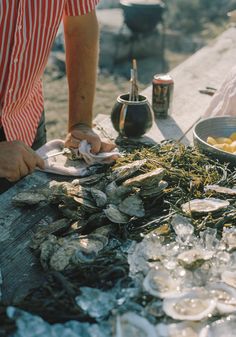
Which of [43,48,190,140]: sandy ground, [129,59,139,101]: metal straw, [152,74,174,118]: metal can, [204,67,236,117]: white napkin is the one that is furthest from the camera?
[43,48,190,140]: sandy ground

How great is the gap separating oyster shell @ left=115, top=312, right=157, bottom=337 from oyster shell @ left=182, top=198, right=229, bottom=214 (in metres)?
0.51

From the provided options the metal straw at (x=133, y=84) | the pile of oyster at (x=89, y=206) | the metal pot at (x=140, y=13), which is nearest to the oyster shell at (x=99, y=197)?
the pile of oyster at (x=89, y=206)

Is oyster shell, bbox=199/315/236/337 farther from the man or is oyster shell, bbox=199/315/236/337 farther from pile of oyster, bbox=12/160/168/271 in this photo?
the man

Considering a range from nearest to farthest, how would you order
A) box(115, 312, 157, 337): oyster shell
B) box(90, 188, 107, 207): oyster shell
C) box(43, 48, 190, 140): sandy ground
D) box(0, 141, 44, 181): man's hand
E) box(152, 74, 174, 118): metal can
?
box(115, 312, 157, 337): oyster shell, box(90, 188, 107, 207): oyster shell, box(0, 141, 44, 181): man's hand, box(152, 74, 174, 118): metal can, box(43, 48, 190, 140): sandy ground

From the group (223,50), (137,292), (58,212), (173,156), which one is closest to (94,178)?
(58,212)

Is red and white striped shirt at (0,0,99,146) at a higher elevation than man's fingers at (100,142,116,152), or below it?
higher

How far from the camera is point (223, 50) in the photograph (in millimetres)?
4145

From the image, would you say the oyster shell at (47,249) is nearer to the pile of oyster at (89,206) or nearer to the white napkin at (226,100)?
the pile of oyster at (89,206)

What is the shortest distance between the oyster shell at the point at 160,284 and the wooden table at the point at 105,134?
0.34 meters

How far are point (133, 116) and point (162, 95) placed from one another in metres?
0.41

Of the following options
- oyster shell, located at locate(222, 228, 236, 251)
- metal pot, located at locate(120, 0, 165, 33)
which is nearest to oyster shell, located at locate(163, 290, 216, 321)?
oyster shell, located at locate(222, 228, 236, 251)

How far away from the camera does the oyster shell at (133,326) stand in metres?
1.14

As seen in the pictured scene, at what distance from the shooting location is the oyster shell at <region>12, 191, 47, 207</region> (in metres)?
1.75

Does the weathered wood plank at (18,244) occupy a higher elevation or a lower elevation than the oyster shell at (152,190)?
lower
